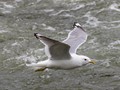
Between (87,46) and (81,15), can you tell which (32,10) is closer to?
(81,15)

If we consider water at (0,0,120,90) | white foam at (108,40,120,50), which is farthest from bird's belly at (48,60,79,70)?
white foam at (108,40,120,50)

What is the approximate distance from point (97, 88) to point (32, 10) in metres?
5.26

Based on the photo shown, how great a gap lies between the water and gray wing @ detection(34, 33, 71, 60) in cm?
77

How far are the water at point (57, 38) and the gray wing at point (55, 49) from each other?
0.77 metres

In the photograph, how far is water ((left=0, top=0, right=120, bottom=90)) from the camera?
706cm

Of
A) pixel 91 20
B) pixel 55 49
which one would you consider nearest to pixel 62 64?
pixel 55 49

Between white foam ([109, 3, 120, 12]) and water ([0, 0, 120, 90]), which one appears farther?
white foam ([109, 3, 120, 12])

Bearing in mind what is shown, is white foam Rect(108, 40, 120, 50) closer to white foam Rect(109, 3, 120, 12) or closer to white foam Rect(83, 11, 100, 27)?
white foam Rect(83, 11, 100, 27)

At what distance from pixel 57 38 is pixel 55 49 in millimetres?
3300

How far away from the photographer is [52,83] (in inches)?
276

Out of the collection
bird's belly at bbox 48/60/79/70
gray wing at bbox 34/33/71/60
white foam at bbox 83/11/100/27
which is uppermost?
white foam at bbox 83/11/100/27

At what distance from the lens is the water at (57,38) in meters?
7.06

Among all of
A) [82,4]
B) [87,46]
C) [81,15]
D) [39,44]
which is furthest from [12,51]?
[82,4]

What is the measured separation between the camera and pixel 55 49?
5957 millimetres
